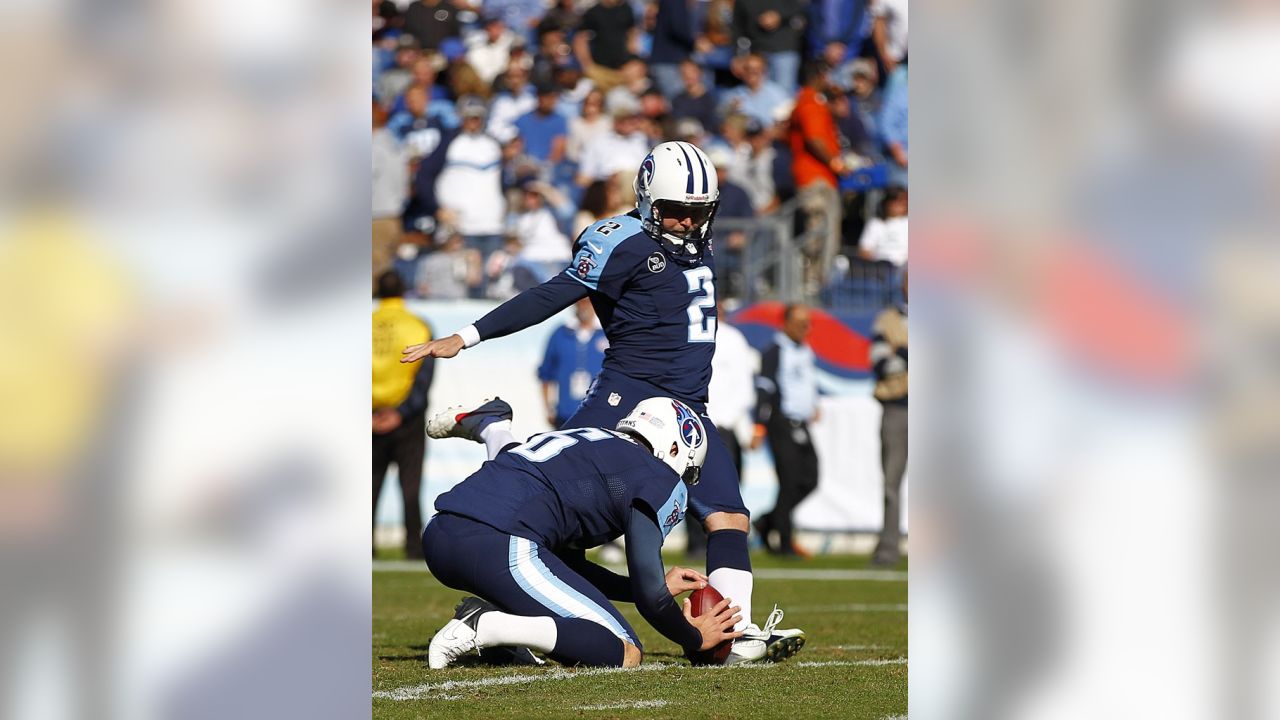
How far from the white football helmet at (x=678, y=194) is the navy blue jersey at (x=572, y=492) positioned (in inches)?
48.0

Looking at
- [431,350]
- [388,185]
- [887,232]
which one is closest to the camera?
[431,350]

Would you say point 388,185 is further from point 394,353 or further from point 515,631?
point 515,631

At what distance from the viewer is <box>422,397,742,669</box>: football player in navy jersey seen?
22.3ft

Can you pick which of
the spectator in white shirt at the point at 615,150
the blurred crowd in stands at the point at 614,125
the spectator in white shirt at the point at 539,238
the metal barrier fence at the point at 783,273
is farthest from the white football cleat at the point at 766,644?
the spectator in white shirt at the point at 615,150

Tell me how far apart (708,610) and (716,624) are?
141 mm

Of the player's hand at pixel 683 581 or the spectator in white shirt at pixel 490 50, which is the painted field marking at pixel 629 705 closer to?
the player's hand at pixel 683 581

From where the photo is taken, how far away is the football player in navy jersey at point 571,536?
6.80m

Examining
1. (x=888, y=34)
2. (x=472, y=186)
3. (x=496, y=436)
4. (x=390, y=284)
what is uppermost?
(x=888, y=34)

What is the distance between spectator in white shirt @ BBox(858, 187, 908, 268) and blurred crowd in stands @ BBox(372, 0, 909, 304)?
0.02m

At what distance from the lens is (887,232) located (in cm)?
1730

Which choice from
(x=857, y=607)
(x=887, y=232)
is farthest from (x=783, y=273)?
(x=857, y=607)
